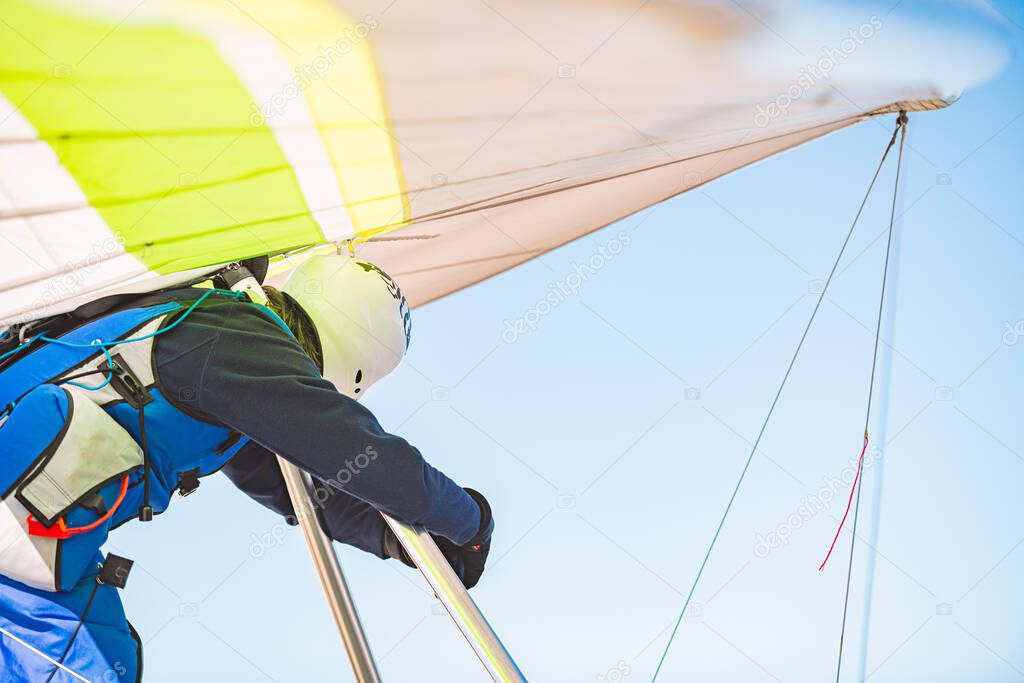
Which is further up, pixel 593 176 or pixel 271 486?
pixel 593 176

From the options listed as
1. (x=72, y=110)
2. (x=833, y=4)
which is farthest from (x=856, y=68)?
(x=72, y=110)

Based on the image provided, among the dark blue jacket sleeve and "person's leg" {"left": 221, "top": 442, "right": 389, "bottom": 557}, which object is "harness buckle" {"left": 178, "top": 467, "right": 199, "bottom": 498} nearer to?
the dark blue jacket sleeve

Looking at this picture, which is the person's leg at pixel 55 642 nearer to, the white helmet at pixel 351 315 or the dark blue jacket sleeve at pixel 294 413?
the dark blue jacket sleeve at pixel 294 413

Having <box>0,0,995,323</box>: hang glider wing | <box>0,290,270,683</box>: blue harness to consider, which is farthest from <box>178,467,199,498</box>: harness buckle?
<box>0,0,995,323</box>: hang glider wing

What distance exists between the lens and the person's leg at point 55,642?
39.0 inches

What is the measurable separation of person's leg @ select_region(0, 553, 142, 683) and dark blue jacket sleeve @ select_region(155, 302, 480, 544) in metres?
0.27

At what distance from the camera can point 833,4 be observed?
110 centimetres

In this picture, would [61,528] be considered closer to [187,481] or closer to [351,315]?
[187,481]

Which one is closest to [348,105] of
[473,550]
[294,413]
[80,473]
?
[294,413]

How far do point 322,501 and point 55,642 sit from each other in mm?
532

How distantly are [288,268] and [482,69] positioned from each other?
1055 mm

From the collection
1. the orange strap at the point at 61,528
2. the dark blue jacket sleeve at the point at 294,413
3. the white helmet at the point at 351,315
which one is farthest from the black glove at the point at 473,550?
the orange strap at the point at 61,528

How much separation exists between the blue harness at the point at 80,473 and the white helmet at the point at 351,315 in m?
0.28

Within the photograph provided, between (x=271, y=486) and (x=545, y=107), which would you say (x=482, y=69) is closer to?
(x=545, y=107)
